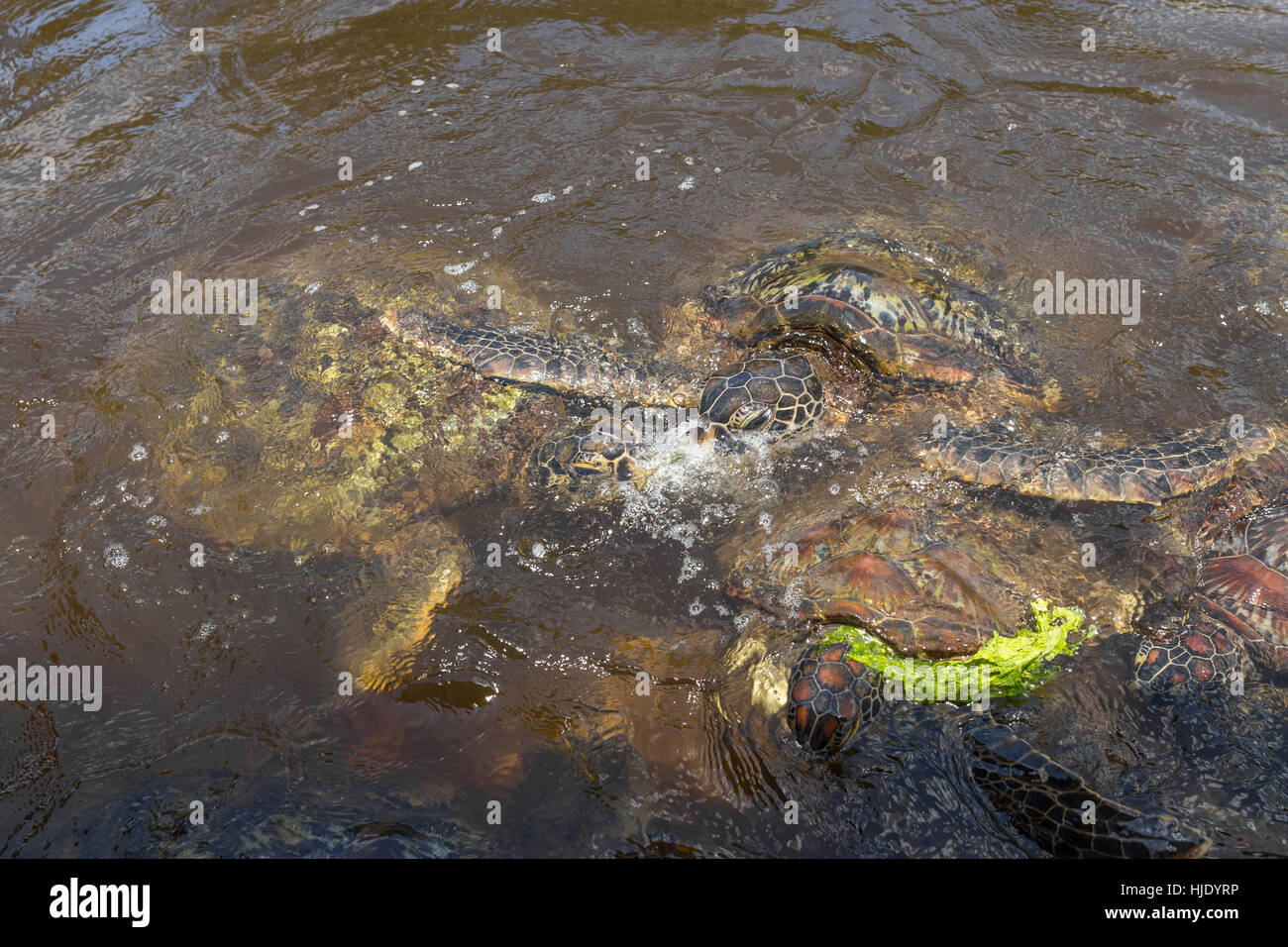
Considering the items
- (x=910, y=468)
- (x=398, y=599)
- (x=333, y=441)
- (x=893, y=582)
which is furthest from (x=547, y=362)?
(x=893, y=582)

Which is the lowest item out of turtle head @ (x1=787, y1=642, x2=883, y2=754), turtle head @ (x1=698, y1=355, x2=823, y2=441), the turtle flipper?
the turtle flipper

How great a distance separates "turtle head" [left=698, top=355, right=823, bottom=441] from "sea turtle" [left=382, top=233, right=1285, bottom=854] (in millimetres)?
15

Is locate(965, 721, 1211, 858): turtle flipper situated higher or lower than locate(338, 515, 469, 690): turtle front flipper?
lower

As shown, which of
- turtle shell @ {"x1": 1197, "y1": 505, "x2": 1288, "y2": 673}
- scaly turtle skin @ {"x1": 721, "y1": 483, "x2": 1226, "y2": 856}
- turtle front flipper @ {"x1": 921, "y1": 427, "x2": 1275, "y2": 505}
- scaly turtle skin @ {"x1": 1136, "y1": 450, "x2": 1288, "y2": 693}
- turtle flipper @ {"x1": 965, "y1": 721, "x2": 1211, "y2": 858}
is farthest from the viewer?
turtle front flipper @ {"x1": 921, "y1": 427, "x2": 1275, "y2": 505}

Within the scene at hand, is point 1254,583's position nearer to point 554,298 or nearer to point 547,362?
point 547,362

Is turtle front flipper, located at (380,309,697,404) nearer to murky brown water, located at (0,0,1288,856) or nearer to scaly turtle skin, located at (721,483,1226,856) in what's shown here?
murky brown water, located at (0,0,1288,856)

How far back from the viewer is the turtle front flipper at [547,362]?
5879mm

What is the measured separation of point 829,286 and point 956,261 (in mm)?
1473

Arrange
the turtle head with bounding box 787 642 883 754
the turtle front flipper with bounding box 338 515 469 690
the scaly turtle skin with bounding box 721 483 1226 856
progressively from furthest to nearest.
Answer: the turtle front flipper with bounding box 338 515 469 690, the turtle head with bounding box 787 642 883 754, the scaly turtle skin with bounding box 721 483 1226 856

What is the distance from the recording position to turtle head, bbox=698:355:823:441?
5.46m

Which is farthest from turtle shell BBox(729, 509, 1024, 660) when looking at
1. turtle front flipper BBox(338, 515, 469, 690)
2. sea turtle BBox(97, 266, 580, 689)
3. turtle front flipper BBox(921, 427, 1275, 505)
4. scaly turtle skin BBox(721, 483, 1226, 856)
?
sea turtle BBox(97, 266, 580, 689)

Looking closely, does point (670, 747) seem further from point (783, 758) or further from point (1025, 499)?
point (1025, 499)

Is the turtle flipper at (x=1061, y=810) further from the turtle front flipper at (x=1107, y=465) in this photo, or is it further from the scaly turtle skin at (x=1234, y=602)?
the turtle front flipper at (x=1107, y=465)
